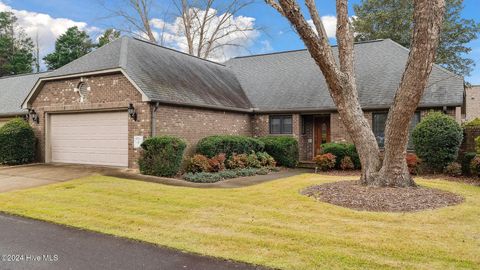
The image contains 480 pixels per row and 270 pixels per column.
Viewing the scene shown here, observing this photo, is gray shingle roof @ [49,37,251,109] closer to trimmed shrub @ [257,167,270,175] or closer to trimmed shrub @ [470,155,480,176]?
trimmed shrub @ [257,167,270,175]

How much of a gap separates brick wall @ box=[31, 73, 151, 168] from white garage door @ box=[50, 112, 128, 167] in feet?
1.21

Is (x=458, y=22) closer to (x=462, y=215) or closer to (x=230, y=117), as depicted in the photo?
(x=230, y=117)

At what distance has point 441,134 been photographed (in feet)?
41.4

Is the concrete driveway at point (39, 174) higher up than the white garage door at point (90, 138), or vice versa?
the white garage door at point (90, 138)

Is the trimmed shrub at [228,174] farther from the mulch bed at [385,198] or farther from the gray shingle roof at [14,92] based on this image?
the gray shingle roof at [14,92]

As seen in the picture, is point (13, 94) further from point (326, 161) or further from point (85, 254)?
point (85, 254)

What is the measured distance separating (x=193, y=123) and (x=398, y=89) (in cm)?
816

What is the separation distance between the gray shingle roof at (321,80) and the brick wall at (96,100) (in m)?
6.93

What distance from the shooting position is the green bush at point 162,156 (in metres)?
12.2

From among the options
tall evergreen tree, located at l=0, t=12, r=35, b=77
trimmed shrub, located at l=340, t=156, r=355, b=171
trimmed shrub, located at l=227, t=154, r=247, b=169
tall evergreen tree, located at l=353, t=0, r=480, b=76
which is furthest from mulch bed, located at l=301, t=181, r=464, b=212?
tall evergreen tree, located at l=0, t=12, r=35, b=77

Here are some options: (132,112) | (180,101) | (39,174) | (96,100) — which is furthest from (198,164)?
(39,174)

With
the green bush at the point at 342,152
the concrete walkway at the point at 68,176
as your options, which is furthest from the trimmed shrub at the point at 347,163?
the concrete walkway at the point at 68,176

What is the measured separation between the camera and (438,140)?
41.7ft

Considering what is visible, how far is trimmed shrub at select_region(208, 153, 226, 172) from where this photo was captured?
13.1 metres
